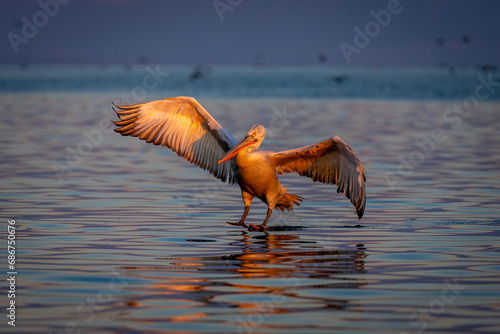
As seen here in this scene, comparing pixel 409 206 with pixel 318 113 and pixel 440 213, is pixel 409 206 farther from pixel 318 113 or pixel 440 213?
pixel 318 113

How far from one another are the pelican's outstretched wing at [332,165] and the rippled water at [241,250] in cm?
52

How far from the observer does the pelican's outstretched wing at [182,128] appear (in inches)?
502

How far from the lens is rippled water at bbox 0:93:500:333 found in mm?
7598

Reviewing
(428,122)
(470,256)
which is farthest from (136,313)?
(428,122)

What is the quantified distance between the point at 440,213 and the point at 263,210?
2.72 m

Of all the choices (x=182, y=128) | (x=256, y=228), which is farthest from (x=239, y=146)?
(x=182, y=128)

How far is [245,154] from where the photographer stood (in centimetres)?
1223

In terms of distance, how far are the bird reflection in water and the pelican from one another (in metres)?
1.38
